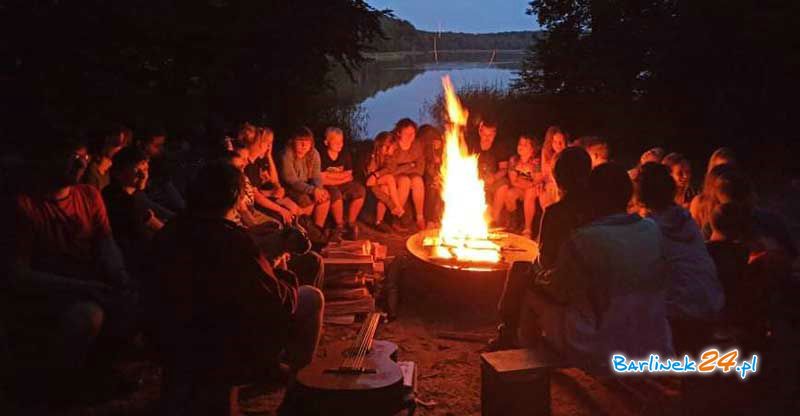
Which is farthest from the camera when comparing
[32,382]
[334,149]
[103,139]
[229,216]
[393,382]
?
[334,149]

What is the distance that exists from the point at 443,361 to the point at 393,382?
1.42 meters

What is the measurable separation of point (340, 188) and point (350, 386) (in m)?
5.07

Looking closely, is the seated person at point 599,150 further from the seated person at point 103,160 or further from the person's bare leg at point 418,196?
the seated person at point 103,160

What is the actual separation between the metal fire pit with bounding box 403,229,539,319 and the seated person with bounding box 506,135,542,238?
1.80 meters

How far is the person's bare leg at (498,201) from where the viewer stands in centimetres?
855

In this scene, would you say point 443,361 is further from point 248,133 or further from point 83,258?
point 248,133

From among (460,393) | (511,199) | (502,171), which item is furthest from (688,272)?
(502,171)

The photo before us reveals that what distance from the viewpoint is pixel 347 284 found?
597 centimetres

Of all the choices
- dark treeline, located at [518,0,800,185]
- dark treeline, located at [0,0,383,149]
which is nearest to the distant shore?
dark treeline, located at [518,0,800,185]

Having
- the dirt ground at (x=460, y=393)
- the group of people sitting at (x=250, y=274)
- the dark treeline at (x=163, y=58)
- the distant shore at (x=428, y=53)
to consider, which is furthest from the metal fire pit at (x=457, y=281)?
the distant shore at (x=428, y=53)

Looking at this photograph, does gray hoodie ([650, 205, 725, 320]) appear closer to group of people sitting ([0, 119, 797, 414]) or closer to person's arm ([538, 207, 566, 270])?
group of people sitting ([0, 119, 797, 414])

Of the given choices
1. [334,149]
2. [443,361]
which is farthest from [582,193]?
[334,149]

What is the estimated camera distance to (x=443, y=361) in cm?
497

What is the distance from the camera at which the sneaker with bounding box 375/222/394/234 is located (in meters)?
8.61
